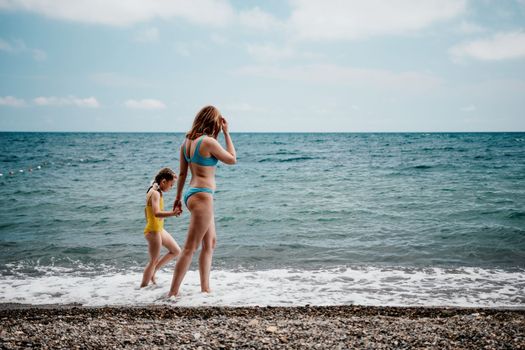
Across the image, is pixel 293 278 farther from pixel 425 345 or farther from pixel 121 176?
pixel 121 176

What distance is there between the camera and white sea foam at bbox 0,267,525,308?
5355 millimetres

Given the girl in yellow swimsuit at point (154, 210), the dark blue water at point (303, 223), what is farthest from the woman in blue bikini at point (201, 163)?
the dark blue water at point (303, 223)

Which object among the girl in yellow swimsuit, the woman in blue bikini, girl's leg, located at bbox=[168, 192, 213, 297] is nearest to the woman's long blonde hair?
the woman in blue bikini

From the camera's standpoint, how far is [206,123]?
4.74 m

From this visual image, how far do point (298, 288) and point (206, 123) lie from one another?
276cm

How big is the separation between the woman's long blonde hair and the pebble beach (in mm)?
2018

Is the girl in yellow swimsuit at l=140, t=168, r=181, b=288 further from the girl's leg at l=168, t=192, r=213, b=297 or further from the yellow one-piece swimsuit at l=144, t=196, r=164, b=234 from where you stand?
the girl's leg at l=168, t=192, r=213, b=297

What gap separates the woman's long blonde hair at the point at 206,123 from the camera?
15.5 feet

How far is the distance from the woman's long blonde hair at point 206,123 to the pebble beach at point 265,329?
6.62 ft

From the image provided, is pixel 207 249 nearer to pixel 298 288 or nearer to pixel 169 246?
pixel 169 246

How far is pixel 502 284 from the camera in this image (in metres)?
5.98

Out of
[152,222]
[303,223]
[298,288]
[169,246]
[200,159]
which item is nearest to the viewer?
[200,159]

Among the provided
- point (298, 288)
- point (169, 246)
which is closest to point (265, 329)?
point (298, 288)

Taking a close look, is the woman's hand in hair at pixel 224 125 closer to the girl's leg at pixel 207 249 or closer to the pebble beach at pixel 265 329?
the girl's leg at pixel 207 249
